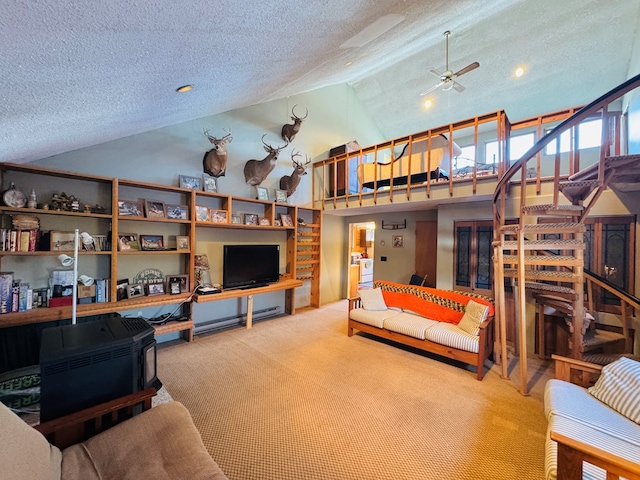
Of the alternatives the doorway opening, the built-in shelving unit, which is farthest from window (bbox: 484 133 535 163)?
the built-in shelving unit

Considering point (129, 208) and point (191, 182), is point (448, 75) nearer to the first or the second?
point (191, 182)

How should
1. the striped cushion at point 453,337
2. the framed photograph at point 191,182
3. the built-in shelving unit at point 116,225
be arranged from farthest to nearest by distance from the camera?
the framed photograph at point 191,182, the striped cushion at point 453,337, the built-in shelving unit at point 116,225

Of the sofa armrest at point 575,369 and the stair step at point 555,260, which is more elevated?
the stair step at point 555,260

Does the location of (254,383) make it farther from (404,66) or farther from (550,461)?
(404,66)

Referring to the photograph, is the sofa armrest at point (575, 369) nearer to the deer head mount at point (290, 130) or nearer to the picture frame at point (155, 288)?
the picture frame at point (155, 288)

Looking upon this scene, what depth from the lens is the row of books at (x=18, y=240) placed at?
103 inches

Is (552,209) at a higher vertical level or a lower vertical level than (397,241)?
higher

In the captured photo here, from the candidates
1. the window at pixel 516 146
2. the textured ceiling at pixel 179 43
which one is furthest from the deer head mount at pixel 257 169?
the window at pixel 516 146

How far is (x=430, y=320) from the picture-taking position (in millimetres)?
3736

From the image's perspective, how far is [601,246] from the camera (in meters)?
3.29

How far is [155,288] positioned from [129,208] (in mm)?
1129

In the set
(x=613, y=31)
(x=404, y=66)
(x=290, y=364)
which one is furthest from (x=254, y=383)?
(x=613, y=31)

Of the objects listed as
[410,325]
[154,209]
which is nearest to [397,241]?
[410,325]

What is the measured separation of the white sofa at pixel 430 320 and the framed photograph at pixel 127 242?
3204 millimetres
